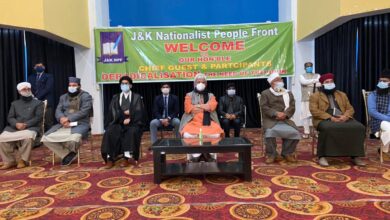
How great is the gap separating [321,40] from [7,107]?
6063 millimetres

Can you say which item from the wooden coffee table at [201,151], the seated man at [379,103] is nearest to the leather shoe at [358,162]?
the seated man at [379,103]

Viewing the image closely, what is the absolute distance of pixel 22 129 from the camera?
4.02 m

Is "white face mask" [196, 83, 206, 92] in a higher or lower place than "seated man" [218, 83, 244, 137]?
higher

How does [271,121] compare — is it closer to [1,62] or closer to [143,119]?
[143,119]

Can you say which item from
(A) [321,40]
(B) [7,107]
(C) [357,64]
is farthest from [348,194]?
(B) [7,107]

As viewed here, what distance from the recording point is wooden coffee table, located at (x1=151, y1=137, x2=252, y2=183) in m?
2.91

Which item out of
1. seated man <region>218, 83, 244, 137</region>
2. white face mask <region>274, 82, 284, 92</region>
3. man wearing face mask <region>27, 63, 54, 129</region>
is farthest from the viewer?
man wearing face mask <region>27, 63, 54, 129</region>

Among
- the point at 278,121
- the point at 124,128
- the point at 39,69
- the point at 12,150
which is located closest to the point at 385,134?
the point at 278,121

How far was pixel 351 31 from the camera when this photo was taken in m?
5.42

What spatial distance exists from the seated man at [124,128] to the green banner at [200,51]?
2005 mm

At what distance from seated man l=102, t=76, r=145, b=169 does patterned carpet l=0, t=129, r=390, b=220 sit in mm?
210

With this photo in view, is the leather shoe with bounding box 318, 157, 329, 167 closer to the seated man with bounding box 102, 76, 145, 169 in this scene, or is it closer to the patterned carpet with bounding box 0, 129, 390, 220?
the patterned carpet with bounding box 0, 129, 390, 220

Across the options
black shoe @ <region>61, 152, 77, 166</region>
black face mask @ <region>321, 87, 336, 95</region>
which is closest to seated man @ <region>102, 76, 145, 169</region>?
black shoe @ <region>61, 152, 77, 166</region>

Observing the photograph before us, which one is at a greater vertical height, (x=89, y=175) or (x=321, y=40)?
(x=321, y=40)
